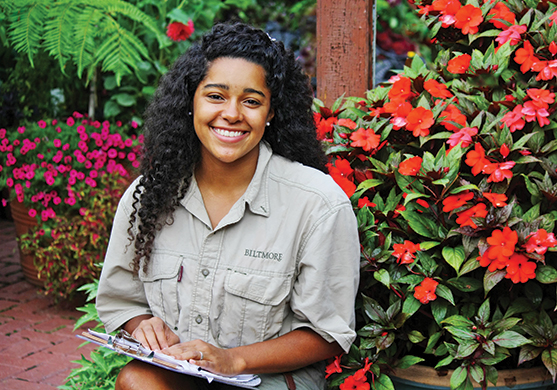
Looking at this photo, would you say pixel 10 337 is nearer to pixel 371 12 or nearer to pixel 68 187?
pixel 68 187

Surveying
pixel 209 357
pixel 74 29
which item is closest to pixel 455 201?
pixel 209 357

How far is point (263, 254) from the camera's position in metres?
1.95

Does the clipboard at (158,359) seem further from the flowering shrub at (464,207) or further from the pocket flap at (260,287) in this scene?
the flowering shrub at (464,207)

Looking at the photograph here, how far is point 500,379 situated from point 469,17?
126 cm

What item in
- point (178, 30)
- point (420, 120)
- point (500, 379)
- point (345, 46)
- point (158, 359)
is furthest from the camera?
point (178, 30)

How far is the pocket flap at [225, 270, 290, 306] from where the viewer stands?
193cm

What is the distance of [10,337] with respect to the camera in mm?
3598

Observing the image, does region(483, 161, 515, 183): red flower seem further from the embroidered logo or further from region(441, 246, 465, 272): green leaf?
the embroidered logo

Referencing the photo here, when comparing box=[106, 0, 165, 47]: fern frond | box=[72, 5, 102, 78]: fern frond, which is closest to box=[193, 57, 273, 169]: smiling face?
box=[72, 5, 102, 78]: fern frond

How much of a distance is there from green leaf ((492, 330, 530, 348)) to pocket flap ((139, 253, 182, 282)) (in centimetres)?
104

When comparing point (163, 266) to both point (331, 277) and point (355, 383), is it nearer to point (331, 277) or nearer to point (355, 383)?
point (331, 277)

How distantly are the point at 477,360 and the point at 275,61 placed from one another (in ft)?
3.78

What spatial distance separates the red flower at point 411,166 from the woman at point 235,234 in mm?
209

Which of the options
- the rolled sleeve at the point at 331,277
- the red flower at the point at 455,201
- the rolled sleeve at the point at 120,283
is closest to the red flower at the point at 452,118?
the red flower at the point at 455,201
